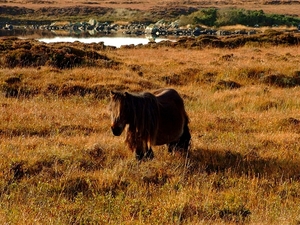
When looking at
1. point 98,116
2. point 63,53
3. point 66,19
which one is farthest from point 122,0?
point 98,116

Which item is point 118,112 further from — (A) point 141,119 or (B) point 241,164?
(B) point 241,164

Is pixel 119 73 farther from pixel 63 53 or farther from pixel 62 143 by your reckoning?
pixel 62 143

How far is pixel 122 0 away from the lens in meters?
167

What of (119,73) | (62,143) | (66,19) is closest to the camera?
(62,143)

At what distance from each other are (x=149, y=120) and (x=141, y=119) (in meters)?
0.18

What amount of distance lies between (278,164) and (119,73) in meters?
11.7

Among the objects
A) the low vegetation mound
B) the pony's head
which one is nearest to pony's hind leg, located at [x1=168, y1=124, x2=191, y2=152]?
the pony's head

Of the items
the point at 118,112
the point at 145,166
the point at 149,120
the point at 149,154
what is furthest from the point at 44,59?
the point at 118,112

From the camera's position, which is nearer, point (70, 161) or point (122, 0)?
point (70, 161)

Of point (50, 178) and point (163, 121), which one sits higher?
point (163, 121)

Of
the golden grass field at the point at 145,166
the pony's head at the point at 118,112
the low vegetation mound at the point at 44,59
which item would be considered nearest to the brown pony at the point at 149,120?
the pony's head at the point at 118,112

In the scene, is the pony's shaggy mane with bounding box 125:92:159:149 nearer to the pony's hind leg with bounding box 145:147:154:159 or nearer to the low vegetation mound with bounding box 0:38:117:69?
the pony's hind leg with bounding box 145:147:154:159

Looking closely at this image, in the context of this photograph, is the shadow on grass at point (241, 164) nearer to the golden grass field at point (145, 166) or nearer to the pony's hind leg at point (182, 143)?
the golden grass field at point (145, 166)

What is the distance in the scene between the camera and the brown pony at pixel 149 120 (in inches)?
268
